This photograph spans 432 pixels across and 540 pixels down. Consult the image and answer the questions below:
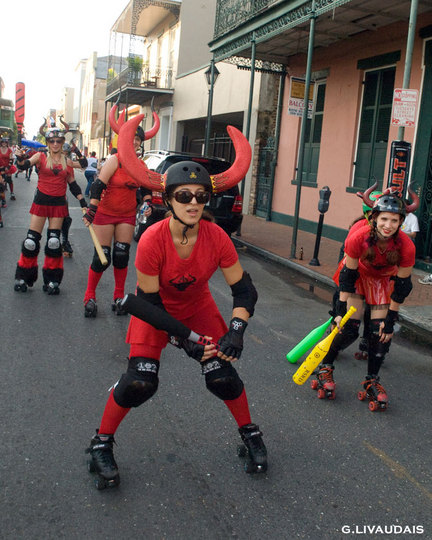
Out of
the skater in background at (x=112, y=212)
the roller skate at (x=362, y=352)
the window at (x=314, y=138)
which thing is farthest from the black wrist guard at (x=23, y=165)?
the window at (x=314, y=138)

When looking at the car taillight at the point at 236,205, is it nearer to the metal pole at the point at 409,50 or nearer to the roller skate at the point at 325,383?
the metal pole at the point at 409,50

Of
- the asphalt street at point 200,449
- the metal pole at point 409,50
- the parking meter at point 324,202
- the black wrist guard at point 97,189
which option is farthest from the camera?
the parking meter at point 324,202

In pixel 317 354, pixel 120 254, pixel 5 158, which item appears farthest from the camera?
pixel 5 158

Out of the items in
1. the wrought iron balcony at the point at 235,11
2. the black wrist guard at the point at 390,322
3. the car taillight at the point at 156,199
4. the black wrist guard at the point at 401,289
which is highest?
the wrought iron balcony at the point at 235,11

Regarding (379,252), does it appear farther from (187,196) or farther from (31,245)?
(31,245)

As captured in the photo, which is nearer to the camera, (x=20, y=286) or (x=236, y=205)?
(x=20, y=286)

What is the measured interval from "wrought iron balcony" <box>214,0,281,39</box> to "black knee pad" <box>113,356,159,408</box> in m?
11.2

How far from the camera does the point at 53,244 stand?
6992 mm

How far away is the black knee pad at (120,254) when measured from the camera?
20.7 ft

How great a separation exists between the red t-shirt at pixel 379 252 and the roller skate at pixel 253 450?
1.68 m

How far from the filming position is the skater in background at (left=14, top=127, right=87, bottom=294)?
22.9 ft

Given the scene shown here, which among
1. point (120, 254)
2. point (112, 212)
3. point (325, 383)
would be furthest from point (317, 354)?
point (112, 212)

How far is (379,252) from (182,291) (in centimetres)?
177

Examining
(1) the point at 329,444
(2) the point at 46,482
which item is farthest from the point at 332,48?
(2) the point at 46,482
